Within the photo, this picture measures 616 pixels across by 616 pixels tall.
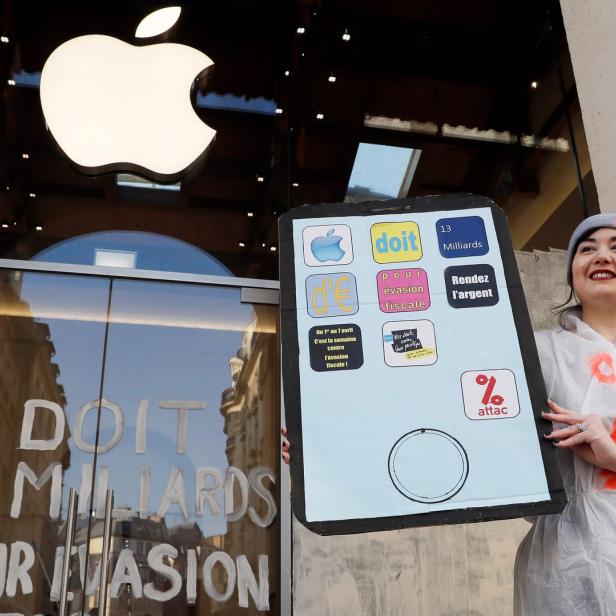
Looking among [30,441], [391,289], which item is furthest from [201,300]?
[391,289]

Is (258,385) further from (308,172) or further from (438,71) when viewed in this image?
(438,71)

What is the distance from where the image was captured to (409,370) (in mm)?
1815

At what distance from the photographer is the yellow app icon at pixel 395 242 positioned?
1.97 meters

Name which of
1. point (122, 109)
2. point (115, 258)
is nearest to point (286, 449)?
point (115, 258)

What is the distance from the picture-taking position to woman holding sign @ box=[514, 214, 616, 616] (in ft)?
5.18

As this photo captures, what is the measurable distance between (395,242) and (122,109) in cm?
291

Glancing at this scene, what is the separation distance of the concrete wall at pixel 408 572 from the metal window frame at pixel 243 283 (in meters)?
0.05

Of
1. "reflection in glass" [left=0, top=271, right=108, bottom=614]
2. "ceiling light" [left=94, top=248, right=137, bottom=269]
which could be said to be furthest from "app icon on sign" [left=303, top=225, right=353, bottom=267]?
"ceiling light" [left=94, top=248, right=137, bottom=269]

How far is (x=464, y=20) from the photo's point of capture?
16.9ft

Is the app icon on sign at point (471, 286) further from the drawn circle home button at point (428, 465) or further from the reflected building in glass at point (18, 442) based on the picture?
the reflected building in glass at point (18, 442)

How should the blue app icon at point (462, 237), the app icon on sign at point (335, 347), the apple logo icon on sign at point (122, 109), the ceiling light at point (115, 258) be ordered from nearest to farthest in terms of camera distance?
the app icon on sign at point (335, 347)
the blue app icon at point (462, 237)
the ceiling light at point (115, 258)
the apple logo icon on sign at point (122, 109)

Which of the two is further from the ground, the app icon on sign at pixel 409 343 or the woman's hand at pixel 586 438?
the app icon on sign at pixel 409 343

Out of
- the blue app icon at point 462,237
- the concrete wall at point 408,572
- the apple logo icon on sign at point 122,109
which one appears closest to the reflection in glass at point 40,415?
the apple logo icon on sign at point 122,109

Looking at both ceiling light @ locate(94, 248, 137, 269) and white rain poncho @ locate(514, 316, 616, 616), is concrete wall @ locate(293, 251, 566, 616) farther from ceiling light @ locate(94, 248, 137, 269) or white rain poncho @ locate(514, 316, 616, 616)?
white rain poncho @ locate(514, 316, 616, 616)
